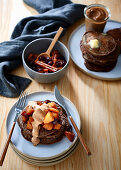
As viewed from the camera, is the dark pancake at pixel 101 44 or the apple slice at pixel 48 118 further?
the dark pancake at pixel 101 44

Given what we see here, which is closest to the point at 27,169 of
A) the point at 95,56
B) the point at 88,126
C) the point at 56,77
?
the point at 88,126

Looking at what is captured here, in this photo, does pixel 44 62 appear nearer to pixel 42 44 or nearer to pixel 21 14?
pixel 42 44

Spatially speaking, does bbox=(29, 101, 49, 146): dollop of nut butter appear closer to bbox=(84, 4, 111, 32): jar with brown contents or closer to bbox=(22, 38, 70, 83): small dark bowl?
bbox=(22, 38, 70, 83): small dark bowl

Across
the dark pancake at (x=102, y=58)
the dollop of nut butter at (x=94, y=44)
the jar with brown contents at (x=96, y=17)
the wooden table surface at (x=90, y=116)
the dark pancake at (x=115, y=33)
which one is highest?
the jar with brown contents at (x=96, y=17)

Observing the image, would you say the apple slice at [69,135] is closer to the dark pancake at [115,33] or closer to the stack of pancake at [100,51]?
the stack of pancake at [100,51]

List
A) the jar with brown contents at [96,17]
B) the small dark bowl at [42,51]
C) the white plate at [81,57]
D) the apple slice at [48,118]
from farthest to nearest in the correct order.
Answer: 1. the jar with brown contents at [96,17]
2. the white plate at [81,57]
3. the small dark bowl at [42,51]
4. the apple slice at [48,118]

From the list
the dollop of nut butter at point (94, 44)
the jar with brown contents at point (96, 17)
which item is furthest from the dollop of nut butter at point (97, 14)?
the dollop of nut butter at point (94, 44)

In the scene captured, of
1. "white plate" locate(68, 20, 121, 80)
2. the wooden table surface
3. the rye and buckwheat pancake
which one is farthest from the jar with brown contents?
the rye and buckwheat pancake
